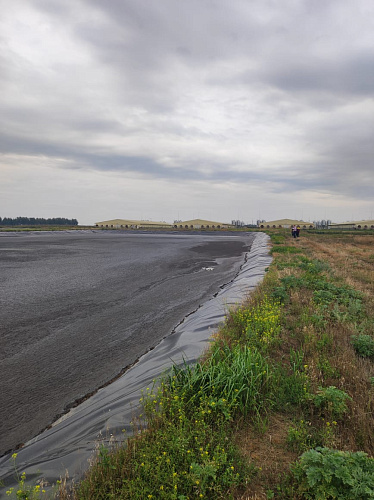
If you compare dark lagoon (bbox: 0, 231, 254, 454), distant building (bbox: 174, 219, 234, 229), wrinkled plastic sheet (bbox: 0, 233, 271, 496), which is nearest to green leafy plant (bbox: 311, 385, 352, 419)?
wrinkled plastic sheet (bbox: 0, 233, 271, 496)

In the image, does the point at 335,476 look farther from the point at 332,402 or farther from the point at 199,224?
the point at 199,224

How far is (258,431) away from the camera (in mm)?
3809

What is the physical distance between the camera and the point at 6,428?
4691 millimetres

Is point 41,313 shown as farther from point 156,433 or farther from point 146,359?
point 156,433

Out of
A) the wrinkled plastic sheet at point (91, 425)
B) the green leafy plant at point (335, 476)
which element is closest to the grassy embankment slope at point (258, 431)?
the green leafy plant at point (335, 476)

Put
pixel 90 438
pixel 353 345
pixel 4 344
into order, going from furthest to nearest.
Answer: pixel 4 344 → pixel 353 345 → pixel 90 438

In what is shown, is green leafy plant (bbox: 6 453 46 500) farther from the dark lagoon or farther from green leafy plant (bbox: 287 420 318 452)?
green leafy plant (bbox: 287 420 318 452)

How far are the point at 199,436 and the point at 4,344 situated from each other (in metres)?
6.82

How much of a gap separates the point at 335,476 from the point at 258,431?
44.7 inches

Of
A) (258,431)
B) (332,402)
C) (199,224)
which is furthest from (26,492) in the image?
(199,224)

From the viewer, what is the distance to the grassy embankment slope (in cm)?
292

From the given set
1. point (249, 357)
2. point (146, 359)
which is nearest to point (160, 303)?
point (146, 359)

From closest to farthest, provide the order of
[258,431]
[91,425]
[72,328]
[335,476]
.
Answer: [335,476], [258,431], [91,425], [72,328]

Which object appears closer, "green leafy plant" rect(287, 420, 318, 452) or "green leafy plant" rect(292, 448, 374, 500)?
"green leafy plant" rect(292, 448, 374, 500)
